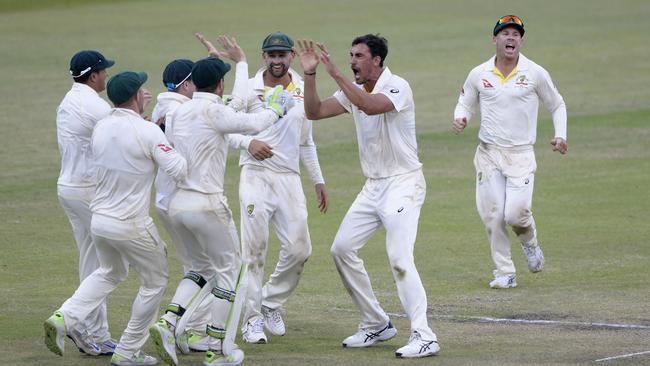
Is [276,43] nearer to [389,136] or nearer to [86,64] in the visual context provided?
[389,136]

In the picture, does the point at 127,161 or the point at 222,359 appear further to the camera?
the point at 222,359

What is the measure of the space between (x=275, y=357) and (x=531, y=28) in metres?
29.8

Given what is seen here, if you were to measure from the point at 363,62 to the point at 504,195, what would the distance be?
12.4 ft

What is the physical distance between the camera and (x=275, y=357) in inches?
419

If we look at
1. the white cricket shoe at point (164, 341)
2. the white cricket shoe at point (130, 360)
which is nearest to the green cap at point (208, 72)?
the white cricket shoe at point (164, 341)

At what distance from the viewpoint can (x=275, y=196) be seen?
11.9 meters

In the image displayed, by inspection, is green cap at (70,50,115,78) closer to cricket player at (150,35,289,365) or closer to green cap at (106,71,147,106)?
green cap at (106,71,147,106)

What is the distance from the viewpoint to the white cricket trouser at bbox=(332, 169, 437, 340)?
10750mm

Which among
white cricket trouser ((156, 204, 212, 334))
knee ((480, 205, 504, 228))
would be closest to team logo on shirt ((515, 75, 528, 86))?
knee ((480, 205, 504, 228))

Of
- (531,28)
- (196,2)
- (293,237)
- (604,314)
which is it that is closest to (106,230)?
(293,237)

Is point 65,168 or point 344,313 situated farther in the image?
point 344,313

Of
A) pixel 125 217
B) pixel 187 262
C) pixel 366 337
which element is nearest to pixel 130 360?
pixel 187 262

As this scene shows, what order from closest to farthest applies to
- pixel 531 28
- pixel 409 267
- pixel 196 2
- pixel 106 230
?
1. pixel 106 230
2. pixel 409 267
3. pixel 531 28
4. pixel 196 2

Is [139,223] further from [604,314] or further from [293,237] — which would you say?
[604,314]
